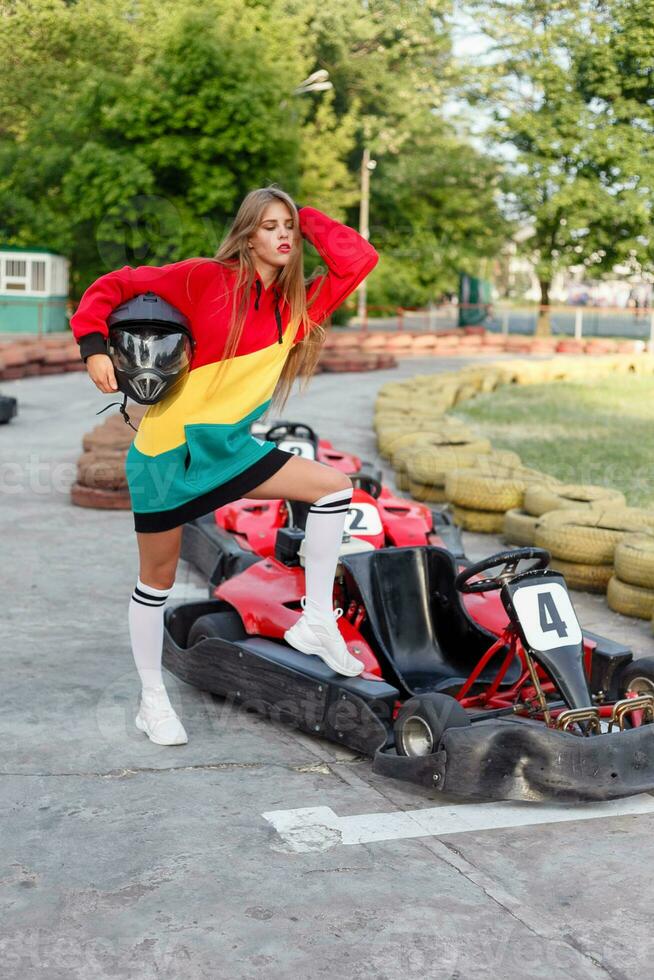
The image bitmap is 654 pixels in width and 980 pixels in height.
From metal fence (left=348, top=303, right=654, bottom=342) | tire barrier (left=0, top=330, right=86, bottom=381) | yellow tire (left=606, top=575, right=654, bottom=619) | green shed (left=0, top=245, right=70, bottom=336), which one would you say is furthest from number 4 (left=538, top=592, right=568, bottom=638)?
metal fence (left=348, top=303, right=654, bottom=342)

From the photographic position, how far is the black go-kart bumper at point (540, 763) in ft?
10.3

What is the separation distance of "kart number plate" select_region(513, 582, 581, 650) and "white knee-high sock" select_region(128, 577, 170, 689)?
3.46ft

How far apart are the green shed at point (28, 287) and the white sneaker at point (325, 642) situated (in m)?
22.9

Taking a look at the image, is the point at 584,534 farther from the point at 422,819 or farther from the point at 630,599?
the point at 422,819

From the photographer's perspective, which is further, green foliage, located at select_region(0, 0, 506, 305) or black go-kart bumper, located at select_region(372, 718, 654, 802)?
green foliage, located at select_region(0, 0, 506, 305)

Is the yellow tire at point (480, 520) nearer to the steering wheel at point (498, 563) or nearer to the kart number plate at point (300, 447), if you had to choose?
the kart number plate at point (300, 447)

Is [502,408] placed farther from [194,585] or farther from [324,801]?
[324,801]

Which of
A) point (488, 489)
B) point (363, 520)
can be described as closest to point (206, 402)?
point (363, 520)

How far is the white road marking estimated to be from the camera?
309 centimetres

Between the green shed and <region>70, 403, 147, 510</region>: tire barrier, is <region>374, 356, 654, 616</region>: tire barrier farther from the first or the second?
the green shed

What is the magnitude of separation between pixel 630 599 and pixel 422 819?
252 cm

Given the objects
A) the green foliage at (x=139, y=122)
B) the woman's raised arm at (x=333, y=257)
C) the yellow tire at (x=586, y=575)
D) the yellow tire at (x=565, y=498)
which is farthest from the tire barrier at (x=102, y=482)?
the green foliage at (x=139, y=122)

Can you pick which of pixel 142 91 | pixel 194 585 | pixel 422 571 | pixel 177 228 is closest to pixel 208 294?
pixel 422 571

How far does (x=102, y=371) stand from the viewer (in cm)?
333
